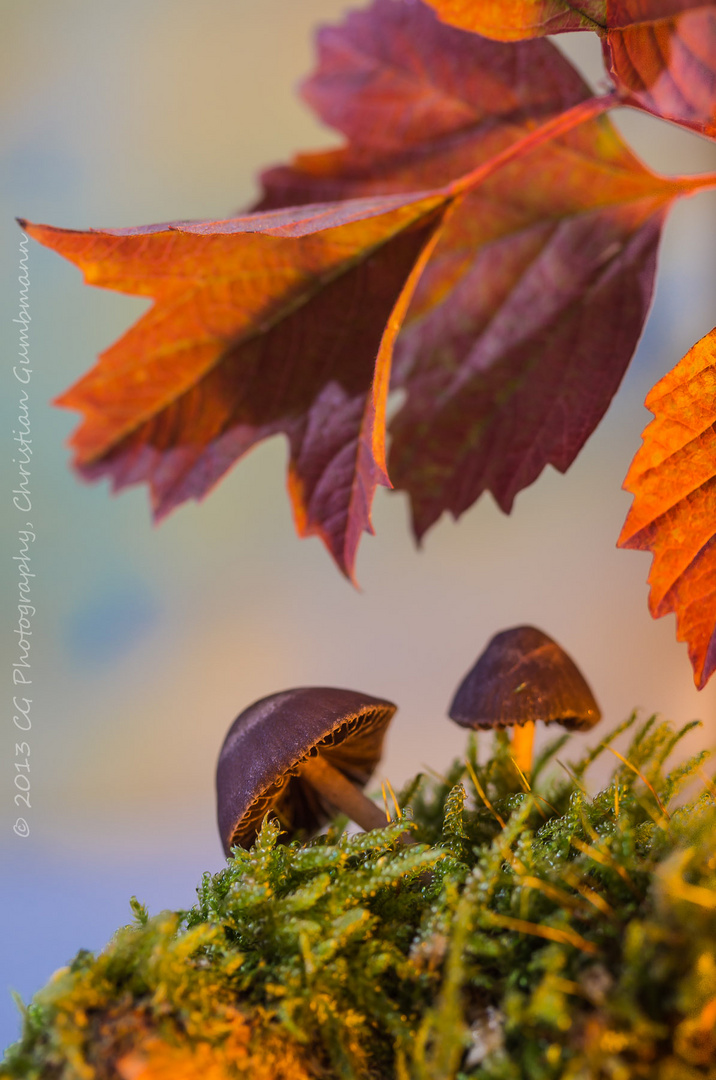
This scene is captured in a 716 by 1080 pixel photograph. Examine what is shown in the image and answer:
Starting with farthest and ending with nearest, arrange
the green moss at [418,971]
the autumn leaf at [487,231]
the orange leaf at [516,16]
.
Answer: the autumn leaf at [487,231]
the orange leaf at [516,16]
the green moss at [418,971]

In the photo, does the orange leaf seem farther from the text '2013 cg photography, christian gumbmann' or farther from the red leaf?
the text '2013 cg photography, christian gumbmann'

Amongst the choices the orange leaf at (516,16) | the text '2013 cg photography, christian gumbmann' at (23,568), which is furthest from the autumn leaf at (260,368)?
the text '2013 cg photography, christian gumbmann' at (23,568)

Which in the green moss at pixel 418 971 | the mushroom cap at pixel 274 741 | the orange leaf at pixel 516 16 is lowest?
the green moss at pixel 418 971

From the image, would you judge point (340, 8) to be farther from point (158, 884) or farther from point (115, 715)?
point (158, 884)

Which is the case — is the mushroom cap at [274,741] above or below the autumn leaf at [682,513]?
above

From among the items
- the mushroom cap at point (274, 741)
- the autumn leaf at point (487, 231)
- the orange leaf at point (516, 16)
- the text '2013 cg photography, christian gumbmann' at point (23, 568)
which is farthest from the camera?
the text '2013 cg photography, christian gumbmann' at point (23, 568)

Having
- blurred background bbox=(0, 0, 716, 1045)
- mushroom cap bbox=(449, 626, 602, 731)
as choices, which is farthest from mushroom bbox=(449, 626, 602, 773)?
blurred background bbox=(0, 0, 716, 1045)

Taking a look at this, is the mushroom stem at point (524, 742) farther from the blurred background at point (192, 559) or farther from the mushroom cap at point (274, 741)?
the blurred background at point (192, 559)

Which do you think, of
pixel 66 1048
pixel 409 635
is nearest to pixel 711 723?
pixel 409 635

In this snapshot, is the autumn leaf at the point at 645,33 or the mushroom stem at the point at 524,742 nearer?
the autumn leaf at the point at 645,33
